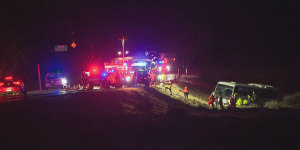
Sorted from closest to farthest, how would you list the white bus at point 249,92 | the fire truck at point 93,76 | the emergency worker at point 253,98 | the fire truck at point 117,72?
the emergency worker at point 253,98 → the white bus at point 249,92 → the fire truck at point 93,76 → the fire truck at point 117,72

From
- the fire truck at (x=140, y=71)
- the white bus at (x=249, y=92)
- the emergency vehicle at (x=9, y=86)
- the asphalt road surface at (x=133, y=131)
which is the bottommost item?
the asphalt road surface at (x=133, y=131)

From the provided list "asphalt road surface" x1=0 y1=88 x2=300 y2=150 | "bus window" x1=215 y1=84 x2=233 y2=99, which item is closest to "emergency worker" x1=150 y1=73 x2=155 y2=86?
"bus window" x1=215 y1=84 x2=233 y2=99

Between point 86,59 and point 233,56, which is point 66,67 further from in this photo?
point 233,56

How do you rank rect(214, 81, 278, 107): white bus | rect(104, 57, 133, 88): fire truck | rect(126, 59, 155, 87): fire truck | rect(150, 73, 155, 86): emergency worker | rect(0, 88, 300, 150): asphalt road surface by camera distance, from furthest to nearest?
1. rect(150, 73, 155, 86): emergency worker
2. rect(126, 59, 155, 87): fire truck
3. rect(104, 57, 133, 88): fire truck
4. rect(214, 81, 278, 107): white bus
5. rect(0, 88, 300, 150): asphalt road surface

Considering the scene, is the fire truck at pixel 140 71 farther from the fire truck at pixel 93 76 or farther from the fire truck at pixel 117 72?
the fire truck at pixel 93 76

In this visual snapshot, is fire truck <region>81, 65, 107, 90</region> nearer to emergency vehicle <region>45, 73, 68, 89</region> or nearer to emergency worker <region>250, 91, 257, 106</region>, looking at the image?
emergency vehicle <region>45, 73, 68, 89</region>

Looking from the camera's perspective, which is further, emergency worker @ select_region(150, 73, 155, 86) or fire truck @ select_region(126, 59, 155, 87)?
emergency worker @ select_region(150, 73, 155, 86)

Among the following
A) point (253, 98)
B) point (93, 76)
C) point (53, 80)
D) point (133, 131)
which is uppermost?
point (93, 76)

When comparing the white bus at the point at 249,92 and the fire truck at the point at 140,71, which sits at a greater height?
the fire truck at the point at 140,71

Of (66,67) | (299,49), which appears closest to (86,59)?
(66,67)

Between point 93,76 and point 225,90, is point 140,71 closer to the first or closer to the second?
point 93,76

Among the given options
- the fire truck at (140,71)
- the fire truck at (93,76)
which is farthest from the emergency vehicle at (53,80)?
the fire truck at (140,71)

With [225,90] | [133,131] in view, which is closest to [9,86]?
[133,131]

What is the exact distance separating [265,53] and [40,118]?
5589 cm
